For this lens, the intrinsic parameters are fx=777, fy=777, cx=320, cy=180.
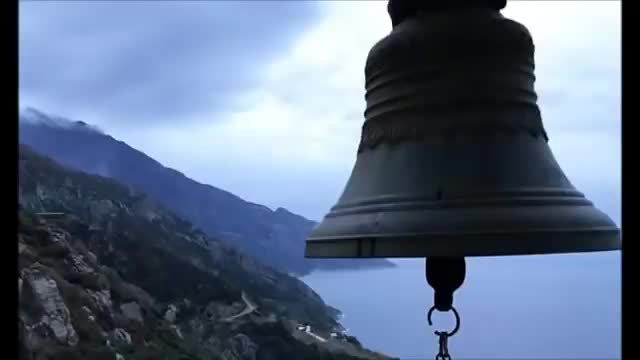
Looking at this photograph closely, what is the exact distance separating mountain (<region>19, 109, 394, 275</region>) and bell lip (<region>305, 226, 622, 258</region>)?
1.43 meters

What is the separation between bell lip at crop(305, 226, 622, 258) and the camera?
142cm

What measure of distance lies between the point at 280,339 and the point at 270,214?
532mm

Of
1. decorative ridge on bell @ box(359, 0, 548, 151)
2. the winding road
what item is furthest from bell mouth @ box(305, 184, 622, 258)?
the winding road

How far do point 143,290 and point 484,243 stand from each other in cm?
265

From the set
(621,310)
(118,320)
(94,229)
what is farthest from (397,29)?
(94,229)

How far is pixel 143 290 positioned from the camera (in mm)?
3766

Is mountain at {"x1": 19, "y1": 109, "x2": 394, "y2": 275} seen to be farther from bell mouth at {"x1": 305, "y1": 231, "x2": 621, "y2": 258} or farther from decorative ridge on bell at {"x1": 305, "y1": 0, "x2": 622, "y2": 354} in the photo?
bell mouth at {"x1": 305, "y1": 231, "x2": 621, "y2": 258}

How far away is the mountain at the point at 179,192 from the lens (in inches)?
127

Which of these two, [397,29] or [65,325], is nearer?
[397,29]

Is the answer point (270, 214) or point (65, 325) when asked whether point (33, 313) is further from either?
point (270, 214)

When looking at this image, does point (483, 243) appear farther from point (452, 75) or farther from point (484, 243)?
point (452, 75)

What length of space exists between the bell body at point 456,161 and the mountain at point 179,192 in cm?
129

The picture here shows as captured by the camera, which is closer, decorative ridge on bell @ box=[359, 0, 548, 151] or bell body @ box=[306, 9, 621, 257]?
bell body @ box=[306, 9, 621, 257]

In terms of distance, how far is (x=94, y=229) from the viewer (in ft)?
13.2
